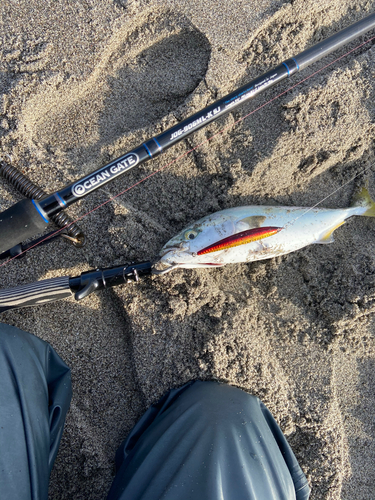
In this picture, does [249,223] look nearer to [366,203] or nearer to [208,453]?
[366,203]

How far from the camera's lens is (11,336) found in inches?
69.4

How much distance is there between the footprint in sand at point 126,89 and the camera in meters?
2.32

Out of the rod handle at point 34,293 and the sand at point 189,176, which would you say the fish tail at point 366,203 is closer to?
the sand at point 189,176

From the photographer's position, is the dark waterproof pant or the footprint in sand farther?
the footprint in sand

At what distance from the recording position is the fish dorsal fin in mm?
2148

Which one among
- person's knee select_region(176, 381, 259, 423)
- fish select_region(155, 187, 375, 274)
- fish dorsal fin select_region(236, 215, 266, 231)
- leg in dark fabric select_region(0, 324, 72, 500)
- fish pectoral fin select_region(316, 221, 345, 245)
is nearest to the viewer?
leg in dark fabric select_region(0, 324, 72, 500)

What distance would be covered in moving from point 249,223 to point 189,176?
1.76 feet

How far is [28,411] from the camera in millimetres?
1655

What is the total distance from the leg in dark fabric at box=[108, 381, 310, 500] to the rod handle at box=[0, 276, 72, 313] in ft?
2.96

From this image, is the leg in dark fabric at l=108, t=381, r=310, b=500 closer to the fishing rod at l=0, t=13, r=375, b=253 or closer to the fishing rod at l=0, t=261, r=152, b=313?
the fishing rod at l=0, t=261, r=152, b=313

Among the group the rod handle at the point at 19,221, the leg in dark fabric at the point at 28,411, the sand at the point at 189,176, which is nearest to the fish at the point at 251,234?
the sand at the point at 189,176

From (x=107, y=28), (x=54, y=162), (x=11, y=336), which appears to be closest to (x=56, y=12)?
(x=107, y=28)

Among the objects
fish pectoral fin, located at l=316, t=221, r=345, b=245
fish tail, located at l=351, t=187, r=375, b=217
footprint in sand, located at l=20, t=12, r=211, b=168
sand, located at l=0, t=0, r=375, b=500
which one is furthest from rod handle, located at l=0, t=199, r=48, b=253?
fish tail, located at l=351, t=187, r=375, b=217

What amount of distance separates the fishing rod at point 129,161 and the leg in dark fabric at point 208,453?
4.09 ft
